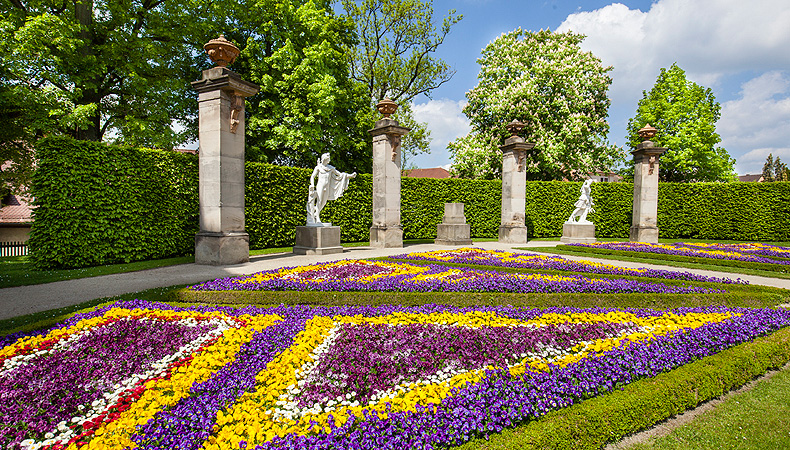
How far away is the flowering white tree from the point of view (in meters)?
23.2

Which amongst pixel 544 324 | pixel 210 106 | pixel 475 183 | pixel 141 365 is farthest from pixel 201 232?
pixel 475 183

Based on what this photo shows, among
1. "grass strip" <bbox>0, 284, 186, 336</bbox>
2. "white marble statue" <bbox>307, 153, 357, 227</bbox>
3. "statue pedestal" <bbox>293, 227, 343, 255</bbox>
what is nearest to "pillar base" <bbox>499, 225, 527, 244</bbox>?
"statue pedestal" <bbox>293, 227, 343, 255</bbox>

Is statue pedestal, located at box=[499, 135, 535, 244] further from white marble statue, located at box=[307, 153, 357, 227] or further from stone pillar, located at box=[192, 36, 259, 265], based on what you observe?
stone pillar, located at box=[192, 36, 259, 265]

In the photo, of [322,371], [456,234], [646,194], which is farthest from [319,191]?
[646,194]

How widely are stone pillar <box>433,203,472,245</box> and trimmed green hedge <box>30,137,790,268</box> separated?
9.14 feet

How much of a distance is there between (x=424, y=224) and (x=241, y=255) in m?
10.0

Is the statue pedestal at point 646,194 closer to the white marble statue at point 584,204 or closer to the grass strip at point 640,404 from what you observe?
the white marble statue at point 584,204

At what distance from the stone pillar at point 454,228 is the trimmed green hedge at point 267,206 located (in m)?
2.78

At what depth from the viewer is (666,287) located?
21.9 feet

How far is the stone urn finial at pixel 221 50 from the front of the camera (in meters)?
10.1

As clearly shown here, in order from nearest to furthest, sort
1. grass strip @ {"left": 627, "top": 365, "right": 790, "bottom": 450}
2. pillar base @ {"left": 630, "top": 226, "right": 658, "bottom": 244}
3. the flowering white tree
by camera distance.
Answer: grass strip @ {"left": 627, "top": 365, "right": 790, "bottom": 450} → pillar base @ {"left": 630, "top": 226, "right": 658, "bottom": 244} → the flowering white tree

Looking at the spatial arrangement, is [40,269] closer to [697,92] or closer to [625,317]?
[625,317]

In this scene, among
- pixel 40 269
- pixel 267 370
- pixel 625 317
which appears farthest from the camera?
pixel 40 269

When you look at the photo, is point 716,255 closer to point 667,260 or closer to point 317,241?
point 667,260
